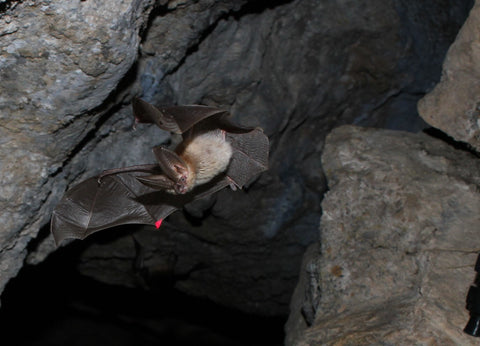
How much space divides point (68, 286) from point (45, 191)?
11.6ft

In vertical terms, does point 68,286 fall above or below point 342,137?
below

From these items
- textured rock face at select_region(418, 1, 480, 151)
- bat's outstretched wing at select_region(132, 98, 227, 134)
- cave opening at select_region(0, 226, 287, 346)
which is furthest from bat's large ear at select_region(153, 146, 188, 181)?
cave opening at select_region(0, 226, 287, 346)

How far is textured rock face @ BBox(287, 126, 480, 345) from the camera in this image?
231 centimetres

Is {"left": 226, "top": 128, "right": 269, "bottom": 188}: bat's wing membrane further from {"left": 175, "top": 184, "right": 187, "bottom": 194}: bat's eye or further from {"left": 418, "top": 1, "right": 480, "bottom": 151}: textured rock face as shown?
{"left": 418, "top": 1, "right": 480, "bottom": 151}: textured rock face

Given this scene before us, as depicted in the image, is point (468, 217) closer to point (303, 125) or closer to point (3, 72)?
point (303, 125)

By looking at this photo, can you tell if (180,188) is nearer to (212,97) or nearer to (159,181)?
(159,181)

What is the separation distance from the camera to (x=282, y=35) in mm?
3615

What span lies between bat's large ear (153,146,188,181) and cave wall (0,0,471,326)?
456 mm

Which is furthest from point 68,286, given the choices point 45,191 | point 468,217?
point 468,217

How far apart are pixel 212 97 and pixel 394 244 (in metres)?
1.70

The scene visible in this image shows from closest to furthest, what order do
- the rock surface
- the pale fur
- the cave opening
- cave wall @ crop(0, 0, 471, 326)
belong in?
cave wall @ crop(0, 0, 471, 326)
the pale fur
the rock surface
the cave opening

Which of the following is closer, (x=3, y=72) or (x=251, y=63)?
(x=3, y=72)

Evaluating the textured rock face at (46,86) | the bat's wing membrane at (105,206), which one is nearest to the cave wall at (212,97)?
the textured rock face at (46,86)

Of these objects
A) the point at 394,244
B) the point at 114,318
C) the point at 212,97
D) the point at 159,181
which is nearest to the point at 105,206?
the point at 159,181
